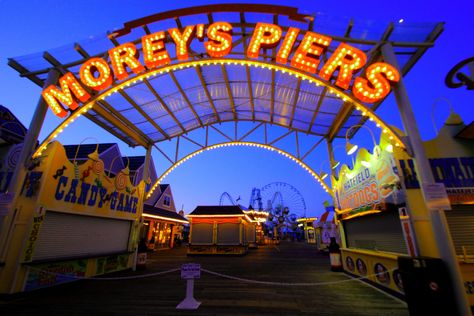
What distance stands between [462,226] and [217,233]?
1644cm

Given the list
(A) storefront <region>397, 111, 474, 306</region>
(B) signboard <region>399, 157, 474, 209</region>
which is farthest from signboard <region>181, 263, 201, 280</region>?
(B) signboard <region>399, 157, 474, 209</region>

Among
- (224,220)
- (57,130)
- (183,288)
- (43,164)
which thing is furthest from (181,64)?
(224,220)

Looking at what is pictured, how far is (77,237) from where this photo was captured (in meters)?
8.37

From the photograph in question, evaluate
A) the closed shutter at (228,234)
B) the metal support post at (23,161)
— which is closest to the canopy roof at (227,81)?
the metal support post at (23,161)

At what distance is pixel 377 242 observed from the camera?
812 cm

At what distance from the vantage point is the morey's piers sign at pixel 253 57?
6109mm

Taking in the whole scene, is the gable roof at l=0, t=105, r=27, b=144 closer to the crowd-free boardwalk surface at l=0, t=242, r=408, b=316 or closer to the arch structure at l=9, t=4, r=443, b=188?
the arch structure at l=9, t=4, r=443, b=188

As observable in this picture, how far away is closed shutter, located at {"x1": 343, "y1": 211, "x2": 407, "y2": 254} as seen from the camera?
7.13 meters

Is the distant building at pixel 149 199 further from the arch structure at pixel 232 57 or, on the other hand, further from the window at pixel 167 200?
the arch structure at pixel 232 57

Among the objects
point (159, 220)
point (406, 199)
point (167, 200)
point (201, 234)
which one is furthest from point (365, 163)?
point (167, 200)

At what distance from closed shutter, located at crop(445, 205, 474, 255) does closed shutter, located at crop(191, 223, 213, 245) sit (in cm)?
1665

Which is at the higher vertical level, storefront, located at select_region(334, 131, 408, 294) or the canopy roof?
the canopy roof

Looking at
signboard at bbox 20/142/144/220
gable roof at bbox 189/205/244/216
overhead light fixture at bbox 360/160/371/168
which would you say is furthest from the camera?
gable roof at bbox 189/205/244/216

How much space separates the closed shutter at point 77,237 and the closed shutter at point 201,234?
876 cm
